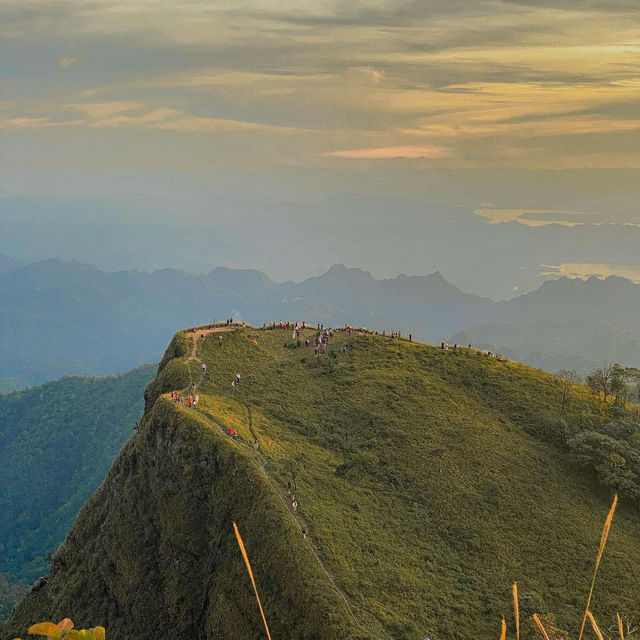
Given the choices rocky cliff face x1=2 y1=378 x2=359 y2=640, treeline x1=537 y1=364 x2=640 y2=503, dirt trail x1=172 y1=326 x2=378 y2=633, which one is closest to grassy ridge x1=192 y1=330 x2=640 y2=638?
dirt trail x1=172 y1=326 x2=378 y2=633

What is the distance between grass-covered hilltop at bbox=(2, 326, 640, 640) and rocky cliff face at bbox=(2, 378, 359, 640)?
162 mm

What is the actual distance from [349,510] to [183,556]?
14.1 metres

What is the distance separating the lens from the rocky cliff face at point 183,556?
37188 millimetres

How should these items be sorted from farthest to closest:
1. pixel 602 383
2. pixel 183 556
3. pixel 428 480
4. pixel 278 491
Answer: pixel 602 383 < pixel 428 480 < pixel 183 556 < pixel 278 491

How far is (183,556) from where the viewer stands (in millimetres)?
46594

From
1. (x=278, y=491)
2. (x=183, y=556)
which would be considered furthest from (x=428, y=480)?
(x=183, y=556)

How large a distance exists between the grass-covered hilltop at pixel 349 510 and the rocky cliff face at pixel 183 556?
0.53 ft

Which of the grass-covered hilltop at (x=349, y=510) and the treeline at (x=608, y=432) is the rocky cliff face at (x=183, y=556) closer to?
the grass-covered hilltop at (x=349, y=510)

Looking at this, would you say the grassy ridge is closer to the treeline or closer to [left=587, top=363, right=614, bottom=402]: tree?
the treeline

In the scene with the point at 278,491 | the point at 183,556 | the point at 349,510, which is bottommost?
the point at 183,556

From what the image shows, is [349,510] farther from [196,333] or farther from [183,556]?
[196,333]

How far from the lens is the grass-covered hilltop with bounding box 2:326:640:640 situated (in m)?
38.8

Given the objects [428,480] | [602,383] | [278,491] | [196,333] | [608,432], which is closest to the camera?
[278,491]

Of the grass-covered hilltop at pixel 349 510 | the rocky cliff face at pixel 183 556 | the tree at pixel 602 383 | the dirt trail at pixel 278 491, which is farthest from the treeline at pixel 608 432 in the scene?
the rocky cliff face at pixel 183 556
